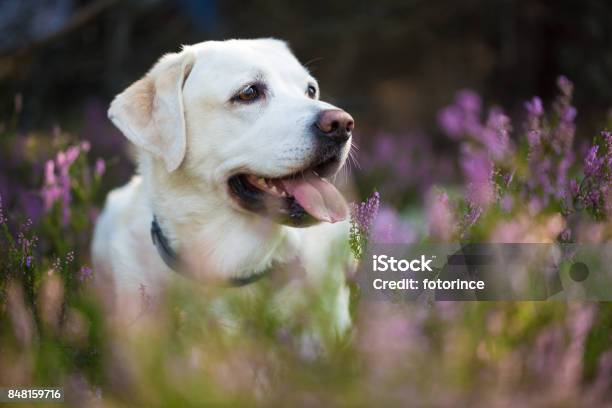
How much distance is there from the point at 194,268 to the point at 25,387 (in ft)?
3.62

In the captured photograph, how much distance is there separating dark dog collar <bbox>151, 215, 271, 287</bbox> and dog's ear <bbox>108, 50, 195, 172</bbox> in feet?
1.07

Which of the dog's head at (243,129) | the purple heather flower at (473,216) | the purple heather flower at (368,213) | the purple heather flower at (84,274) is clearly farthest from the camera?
the dog's head at (243,129)

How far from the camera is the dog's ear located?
3.06 metres

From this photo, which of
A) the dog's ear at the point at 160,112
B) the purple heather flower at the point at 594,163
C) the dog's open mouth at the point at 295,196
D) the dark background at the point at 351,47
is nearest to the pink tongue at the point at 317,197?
the dog's open mouth at the point at 295,196

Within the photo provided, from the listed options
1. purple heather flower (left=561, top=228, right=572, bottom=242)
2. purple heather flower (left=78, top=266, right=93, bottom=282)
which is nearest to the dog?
purple heather flower (left=78, top=266, right=93, bottom=282)

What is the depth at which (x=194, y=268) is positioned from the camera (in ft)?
10.1

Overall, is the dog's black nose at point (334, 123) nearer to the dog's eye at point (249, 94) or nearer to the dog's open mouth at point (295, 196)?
the dog's open mouth at point (295, 196)

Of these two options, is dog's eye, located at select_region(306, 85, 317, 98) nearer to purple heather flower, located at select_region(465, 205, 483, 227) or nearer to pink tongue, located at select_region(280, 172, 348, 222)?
pink tongue, located at select_region(280, 172, 348, 222)

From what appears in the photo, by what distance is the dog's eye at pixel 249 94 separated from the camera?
121 inches

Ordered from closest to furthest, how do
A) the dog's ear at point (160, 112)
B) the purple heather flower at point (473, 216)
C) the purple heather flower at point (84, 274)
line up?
the purple heather flower at point (473, 216) < the purple heather flower at point (84, 274) < the dog's ear at point (160, 112)

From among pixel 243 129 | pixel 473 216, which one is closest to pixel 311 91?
pixel 243 129

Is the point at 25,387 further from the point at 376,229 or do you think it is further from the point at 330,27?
the point at 330,27

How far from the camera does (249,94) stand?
10.1 ft

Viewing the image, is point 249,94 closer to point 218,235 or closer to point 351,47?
point 218,235
